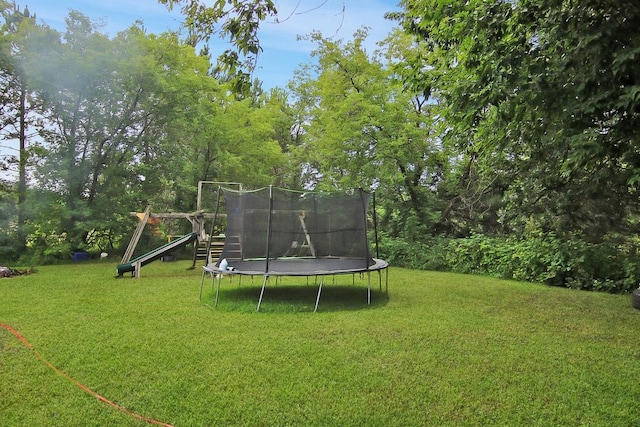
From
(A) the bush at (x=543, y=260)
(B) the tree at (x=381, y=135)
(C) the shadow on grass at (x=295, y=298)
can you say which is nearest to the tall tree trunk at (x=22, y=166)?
(C) the shadow on grass at (x=295, y=298)

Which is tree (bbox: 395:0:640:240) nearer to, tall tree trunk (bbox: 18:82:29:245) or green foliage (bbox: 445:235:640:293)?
green foliage (bbox: 445:235:640:293)

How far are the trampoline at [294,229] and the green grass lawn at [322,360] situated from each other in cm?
57

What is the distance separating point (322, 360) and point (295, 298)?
250cm

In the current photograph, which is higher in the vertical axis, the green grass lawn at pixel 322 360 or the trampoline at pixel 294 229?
the trampoline at pixel 294 229

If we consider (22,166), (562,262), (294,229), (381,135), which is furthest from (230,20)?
(22,166)

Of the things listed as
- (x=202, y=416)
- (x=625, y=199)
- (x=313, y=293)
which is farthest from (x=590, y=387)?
(x=625, y=199)

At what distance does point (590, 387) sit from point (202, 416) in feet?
8.26

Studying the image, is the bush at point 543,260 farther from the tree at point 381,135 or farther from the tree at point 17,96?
the tree at point 17,96

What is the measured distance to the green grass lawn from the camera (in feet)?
7.66

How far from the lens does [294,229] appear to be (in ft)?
20.4

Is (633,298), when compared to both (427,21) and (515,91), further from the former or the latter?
(427,21)

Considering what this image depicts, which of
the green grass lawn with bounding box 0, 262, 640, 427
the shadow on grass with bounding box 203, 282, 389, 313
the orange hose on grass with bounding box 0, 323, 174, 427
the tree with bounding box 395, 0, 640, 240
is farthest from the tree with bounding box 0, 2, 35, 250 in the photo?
the tree with bounding box 395, 0, 640, 240

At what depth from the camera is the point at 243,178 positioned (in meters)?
13.9

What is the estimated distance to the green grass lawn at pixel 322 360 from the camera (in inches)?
92.0
